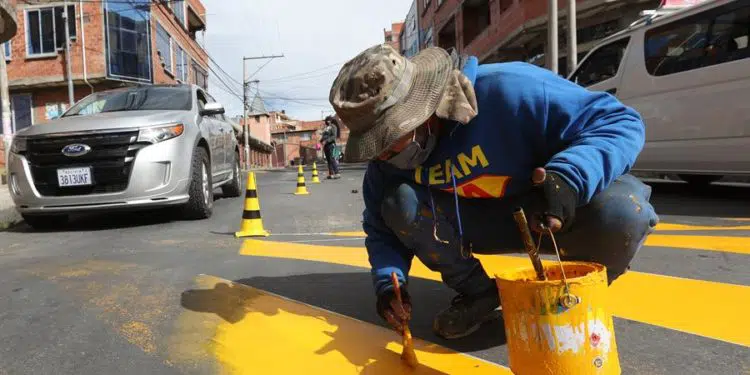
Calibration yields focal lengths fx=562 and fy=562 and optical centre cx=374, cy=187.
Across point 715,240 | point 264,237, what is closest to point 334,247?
point 264,237

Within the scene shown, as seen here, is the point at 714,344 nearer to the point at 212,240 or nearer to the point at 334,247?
the point at 334,247

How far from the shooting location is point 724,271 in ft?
9.37

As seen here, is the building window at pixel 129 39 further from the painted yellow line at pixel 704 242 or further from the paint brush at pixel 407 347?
the paint brush at pixel 407 347

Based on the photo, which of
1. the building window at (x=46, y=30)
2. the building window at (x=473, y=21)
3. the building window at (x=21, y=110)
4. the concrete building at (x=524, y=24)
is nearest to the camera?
the concrete building at (x=524, y=24)

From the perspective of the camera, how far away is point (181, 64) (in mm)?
31328

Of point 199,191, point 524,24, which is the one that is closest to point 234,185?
point 199,191

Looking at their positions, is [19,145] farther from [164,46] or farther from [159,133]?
[164,46]

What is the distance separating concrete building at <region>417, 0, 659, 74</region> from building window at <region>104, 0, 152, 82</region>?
14.3m

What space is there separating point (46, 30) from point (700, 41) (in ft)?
83.3

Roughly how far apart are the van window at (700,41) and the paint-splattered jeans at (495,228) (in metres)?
3.78

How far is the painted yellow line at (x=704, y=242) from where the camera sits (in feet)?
11.1

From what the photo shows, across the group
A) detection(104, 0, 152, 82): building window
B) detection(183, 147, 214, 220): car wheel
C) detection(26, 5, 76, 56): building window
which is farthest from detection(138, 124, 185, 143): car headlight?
detection(26, 5, 76, 56): building window

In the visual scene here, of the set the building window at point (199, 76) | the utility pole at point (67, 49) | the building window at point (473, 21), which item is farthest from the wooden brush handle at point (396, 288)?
the building window at point (199, 76)

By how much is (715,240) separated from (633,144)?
235 cm
